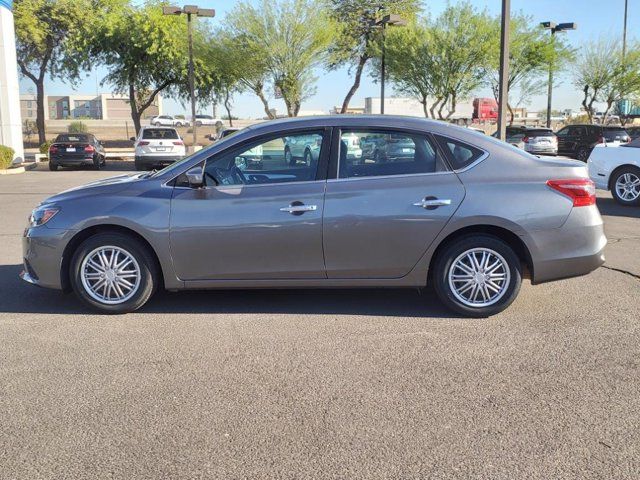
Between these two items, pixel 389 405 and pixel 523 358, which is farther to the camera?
pixel 523 358

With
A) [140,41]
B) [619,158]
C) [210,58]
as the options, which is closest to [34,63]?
[140,41]

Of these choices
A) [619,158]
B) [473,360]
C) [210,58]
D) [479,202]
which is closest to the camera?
[473,360]

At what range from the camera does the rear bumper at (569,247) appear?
5418mm

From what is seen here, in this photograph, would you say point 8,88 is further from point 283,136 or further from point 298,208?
point 298,208

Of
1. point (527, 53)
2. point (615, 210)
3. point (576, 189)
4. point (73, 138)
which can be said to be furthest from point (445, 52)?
point (576, 189)

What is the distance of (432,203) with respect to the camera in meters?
5.34

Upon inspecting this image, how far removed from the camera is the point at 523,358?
15.2 feet

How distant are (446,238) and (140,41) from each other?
31241mm

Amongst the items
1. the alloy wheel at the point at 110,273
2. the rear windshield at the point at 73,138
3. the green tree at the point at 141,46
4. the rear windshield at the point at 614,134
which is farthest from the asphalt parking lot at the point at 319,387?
the green tree at the point at 141,46

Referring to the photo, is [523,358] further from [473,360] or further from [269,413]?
[269,413]

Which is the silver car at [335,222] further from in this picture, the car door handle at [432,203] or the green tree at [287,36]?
the green tree at [287,36]

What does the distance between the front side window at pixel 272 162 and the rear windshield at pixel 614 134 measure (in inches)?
963

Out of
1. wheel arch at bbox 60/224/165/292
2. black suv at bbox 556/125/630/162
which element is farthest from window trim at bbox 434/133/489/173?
black suv at bbox 556/125/630/162

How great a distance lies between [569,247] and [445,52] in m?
31.5
